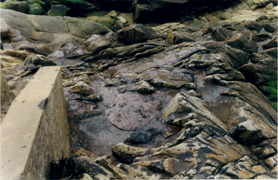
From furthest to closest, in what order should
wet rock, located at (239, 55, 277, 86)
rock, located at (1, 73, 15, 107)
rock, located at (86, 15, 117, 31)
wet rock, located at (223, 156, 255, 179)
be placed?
rock, located at (86, 15, 117, 31), wet rock, located at (239, 55, 277, 86), rock, located at (1, 73, 15, 107), wet rock, located at (223, 156, 255, 179)

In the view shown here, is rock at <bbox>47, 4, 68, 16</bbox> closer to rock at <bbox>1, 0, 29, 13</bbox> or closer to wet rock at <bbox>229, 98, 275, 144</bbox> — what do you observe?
rock at <bbox>1, 0, 29, 13</bbox>

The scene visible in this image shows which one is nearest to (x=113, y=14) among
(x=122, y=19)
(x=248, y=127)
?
(x=122, y=19)

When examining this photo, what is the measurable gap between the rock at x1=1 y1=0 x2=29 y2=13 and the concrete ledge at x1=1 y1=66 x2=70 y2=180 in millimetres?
15707

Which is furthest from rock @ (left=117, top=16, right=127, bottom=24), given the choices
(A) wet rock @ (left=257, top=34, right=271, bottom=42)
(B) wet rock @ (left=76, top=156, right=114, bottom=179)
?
(B) wet rock @ (left=76, top=156, right=114, bottom=179)

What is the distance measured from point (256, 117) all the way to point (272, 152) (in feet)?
5.84

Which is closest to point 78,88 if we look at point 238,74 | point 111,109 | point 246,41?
point 111,109

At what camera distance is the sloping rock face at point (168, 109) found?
5.86 meters

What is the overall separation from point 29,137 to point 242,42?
16264 mm

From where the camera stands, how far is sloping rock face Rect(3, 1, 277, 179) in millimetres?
5863

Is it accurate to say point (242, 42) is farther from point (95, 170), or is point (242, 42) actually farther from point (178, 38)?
point (95, 170)

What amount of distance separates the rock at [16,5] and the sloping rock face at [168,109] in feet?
18.3

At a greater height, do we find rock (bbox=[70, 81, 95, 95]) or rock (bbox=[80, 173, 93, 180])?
rock (bbox=[80, 173, 93, 180])

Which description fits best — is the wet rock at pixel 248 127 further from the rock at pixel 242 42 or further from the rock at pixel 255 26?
the rock at pixel 255 26

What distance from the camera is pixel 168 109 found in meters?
8.50
